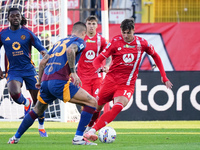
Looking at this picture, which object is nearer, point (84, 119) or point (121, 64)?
point (84, 119)

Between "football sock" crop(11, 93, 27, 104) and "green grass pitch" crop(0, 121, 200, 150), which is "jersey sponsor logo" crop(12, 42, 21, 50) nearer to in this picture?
"football sock" crop(11, 93, 27, 104)

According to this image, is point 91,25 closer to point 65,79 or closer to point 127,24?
point 127,24

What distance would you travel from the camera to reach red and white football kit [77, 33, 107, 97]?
10.9 meters

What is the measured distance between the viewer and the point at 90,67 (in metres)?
10.9

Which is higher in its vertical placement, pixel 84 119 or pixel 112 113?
pixel 84 119

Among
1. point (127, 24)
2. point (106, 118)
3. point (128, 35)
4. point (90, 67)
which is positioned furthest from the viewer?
point (90, 67)

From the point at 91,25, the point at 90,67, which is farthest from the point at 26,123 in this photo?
the point at 91,25

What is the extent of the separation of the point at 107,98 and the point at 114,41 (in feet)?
3.21

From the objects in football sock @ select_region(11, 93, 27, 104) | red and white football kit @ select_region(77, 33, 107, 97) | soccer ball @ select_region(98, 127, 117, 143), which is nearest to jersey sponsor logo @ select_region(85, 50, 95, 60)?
red and white football kit @ select_region(77, 33, 107, 97)

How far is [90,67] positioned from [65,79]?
339cm

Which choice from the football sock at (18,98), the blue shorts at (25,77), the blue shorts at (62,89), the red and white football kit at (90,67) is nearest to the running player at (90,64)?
the red and white football kit at (90,67)

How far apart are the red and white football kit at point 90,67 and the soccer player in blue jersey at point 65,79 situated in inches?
123

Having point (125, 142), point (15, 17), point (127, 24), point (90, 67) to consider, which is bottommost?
point (125, 142)

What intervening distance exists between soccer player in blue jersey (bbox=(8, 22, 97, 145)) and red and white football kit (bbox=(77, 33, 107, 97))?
3.14 meters
